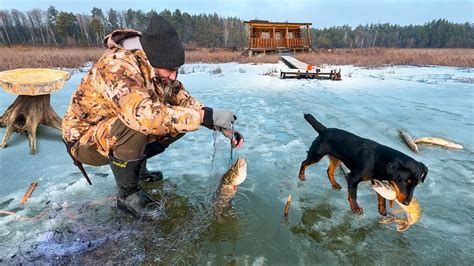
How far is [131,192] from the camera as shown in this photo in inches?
99.7

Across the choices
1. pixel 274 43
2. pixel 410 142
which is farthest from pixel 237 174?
pixel 274 43

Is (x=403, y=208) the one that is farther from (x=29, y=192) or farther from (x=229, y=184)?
(x=29, y=192)

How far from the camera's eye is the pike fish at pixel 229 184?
2.54 m

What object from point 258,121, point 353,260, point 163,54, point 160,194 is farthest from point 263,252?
point 258,121

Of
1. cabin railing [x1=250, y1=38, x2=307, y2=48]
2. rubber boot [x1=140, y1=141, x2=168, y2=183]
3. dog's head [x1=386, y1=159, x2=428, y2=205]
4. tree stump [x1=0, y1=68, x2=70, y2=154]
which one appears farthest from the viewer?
cabin railing [x1=250, y1=38, x2=307, y2=48]

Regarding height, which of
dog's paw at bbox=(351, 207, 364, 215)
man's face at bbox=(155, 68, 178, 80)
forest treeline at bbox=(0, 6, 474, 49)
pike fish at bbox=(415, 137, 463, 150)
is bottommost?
dog's paw at bbox=(351, 207, 364, 215)

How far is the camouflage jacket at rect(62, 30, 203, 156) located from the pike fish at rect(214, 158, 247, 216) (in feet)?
1.96

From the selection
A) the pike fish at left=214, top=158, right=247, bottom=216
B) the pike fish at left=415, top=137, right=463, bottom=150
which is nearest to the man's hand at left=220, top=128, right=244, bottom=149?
the pike fish at left=214, top=158, right=247, bottom=216

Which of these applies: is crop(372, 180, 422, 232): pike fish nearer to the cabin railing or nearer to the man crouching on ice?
the man crouching on ice

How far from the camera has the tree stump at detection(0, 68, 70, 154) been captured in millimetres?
4035

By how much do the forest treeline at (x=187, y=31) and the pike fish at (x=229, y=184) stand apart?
4588 cm

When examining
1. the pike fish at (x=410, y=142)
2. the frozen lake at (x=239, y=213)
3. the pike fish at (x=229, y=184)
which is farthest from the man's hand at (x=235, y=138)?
the pike fish at (x=410, y=142)

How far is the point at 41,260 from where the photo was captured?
192cm

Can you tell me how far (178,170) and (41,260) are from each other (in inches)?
67.5
